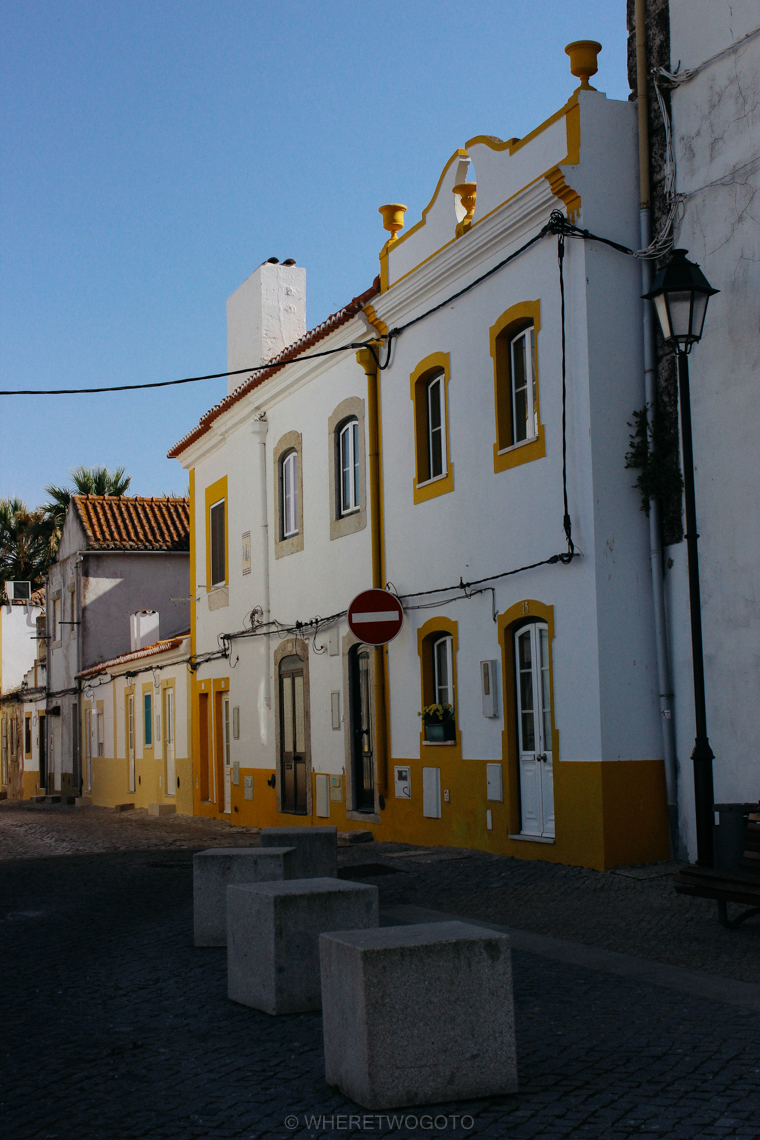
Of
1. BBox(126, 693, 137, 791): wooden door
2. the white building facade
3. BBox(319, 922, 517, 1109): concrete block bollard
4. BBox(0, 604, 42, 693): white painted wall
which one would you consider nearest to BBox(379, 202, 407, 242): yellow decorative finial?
the white building facade

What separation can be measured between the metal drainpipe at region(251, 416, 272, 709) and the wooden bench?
12.2 meters

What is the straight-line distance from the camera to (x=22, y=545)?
152 feet

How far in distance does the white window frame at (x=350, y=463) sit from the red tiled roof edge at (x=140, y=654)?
28.2 feet

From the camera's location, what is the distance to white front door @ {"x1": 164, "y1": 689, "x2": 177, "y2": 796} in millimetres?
26531

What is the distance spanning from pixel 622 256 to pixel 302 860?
6.59 meters

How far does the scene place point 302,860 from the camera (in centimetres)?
1053

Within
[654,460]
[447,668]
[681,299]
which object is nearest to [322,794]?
[447,668]

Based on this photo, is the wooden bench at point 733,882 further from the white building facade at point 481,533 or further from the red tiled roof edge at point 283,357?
the red tiled roof edge at point 283,357

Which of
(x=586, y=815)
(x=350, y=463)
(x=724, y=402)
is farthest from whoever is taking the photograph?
(x=350, y=463)

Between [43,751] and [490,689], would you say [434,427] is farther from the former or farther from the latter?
[43,751]

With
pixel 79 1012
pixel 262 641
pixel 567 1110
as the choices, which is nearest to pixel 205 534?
pixel 262 641

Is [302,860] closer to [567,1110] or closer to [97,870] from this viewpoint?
[97,870]

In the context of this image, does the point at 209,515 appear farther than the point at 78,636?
No

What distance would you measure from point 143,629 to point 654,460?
22.8 m
